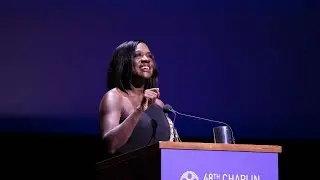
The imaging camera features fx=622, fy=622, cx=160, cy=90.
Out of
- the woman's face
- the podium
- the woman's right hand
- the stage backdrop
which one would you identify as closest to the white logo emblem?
the podium

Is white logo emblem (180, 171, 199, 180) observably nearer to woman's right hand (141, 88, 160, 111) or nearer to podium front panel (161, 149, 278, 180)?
podium front panel (161, 149, 278, 180)

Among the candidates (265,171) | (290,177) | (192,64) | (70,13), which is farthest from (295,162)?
(265,171)

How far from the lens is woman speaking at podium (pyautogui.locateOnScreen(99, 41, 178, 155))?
240 centimetres

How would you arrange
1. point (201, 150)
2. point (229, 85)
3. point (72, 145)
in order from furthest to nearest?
point (229, 85) < point (72, 145) < point (201, 150)

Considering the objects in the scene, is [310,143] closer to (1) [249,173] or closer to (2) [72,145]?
(2) [72,145]

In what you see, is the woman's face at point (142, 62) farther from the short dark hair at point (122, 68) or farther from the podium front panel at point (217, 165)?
the podium front panel at point (217, 165)

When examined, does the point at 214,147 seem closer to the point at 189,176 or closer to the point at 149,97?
the point at 189,176

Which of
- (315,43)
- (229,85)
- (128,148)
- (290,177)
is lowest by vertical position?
(290,177)

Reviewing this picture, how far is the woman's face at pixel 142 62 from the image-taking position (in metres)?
2.65

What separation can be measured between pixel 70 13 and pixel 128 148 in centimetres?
136

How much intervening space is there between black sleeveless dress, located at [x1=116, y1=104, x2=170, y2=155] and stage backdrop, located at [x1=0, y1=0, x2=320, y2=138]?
3.39 ft

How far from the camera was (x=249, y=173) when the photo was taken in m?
1.96

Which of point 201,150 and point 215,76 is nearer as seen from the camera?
point 201,150

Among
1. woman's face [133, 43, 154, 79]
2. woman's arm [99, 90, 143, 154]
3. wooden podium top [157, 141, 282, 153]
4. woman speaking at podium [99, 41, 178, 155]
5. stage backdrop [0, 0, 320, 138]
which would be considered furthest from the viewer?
stage backdrop [0, 0, 320, 138]
